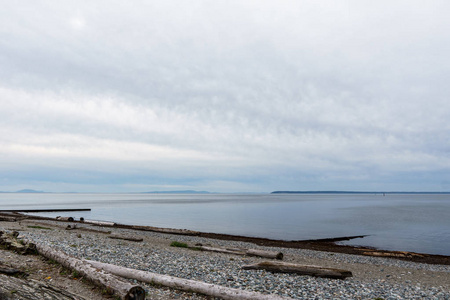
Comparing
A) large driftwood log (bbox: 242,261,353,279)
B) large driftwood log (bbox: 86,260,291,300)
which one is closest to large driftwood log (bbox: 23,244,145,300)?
large driftwood log (bbox: 86,260,291,300)

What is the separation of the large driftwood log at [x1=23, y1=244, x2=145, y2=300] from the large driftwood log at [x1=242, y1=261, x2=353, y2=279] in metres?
6.71

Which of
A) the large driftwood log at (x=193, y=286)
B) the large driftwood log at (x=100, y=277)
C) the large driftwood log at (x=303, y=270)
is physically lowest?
the large driftwood log at (x=303, y=270)

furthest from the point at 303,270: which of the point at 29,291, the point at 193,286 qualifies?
the point at 29,291

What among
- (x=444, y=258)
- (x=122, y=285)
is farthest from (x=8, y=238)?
(x=444, y=258)

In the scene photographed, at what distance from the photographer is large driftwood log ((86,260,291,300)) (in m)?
8.86

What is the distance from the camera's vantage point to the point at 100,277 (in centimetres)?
962

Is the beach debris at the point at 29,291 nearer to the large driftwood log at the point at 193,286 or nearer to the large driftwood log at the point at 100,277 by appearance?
the large driftwood log at the point at 100,277

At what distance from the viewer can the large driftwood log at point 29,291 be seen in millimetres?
7125

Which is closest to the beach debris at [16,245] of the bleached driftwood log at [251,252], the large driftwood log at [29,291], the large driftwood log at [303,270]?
the large driftwood log at [29,291]

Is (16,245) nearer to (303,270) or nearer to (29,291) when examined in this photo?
(29,291)

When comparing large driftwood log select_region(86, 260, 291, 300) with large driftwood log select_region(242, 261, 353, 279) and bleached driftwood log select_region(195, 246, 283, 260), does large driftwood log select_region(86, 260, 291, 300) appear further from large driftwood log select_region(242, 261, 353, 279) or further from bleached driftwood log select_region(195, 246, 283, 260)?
bleached driftwood log select_region(195, 246, 283, 260)

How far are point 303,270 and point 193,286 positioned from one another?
576 cm

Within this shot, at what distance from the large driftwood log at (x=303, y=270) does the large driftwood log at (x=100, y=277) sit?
264 inches

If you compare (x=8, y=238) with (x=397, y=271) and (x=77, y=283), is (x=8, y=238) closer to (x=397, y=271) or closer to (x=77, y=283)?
(x=77, y=283)
